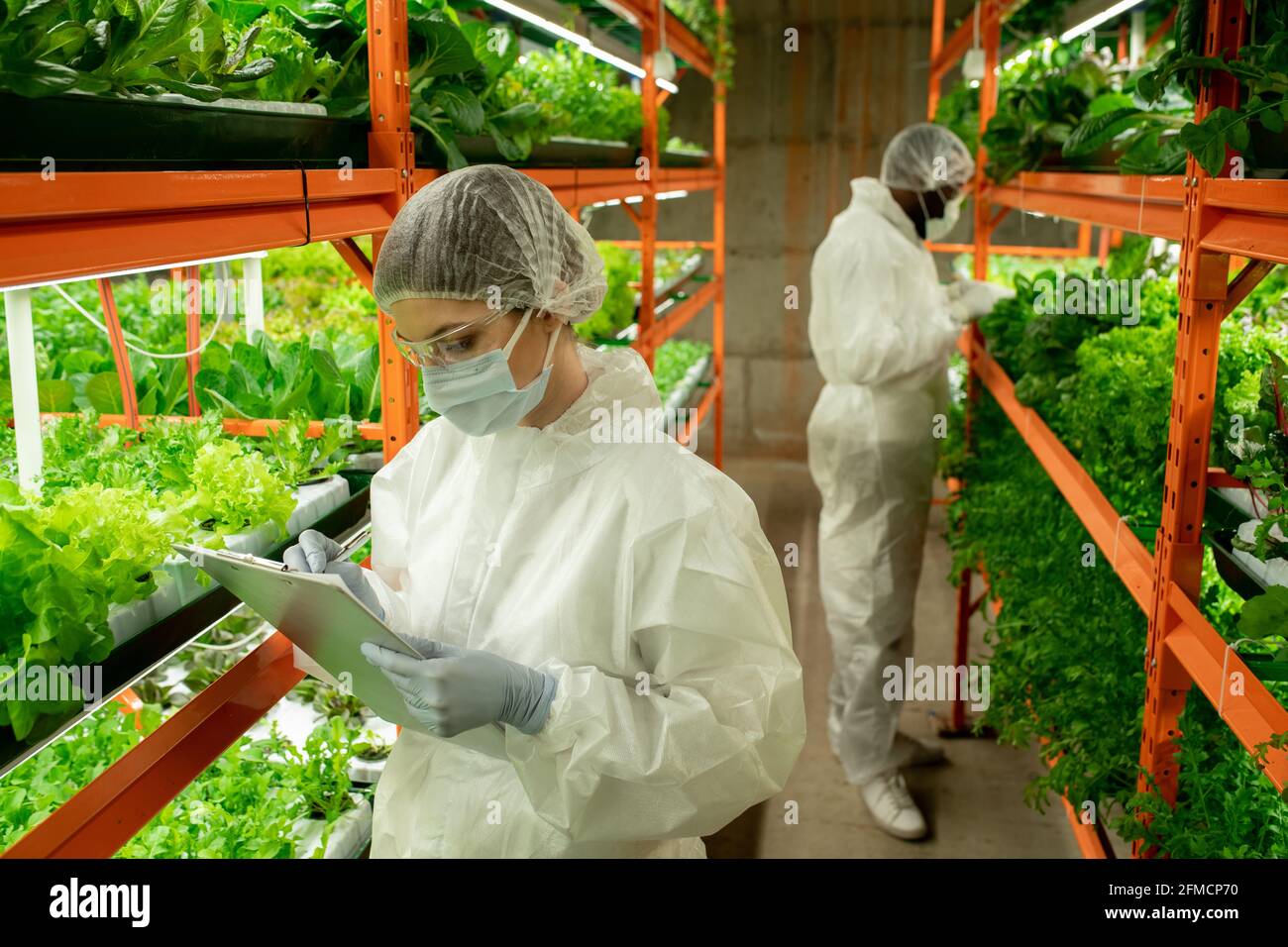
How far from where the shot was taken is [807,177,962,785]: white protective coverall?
4.41 m

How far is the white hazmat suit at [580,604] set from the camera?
5.61ft

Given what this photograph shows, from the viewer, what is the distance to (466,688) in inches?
63.5

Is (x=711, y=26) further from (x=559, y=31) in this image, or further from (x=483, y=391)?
(x=483, y=391)

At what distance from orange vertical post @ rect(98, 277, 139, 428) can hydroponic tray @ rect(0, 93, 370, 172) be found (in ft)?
2.17

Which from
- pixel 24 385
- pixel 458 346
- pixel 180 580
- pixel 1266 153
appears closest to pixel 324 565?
pixel 180 580

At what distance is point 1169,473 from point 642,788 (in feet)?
4.23

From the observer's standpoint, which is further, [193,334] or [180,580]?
[193,334]

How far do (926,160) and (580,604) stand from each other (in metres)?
3.36

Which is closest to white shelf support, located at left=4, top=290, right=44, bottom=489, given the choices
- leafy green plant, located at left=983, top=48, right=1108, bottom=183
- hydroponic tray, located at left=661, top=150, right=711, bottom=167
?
leafy green plant, located at left=983, top=48, right=1108, bottom=183

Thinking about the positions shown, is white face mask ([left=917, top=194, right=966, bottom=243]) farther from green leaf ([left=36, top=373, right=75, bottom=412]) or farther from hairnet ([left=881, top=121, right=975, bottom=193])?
green leaf ([left=36, top=373, right=75, bottom=412])

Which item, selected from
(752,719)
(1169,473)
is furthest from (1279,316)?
(752,719)

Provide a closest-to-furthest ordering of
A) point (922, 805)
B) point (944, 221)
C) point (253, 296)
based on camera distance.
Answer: point (253, 296) → point (922, 805) → point (944, 221)
